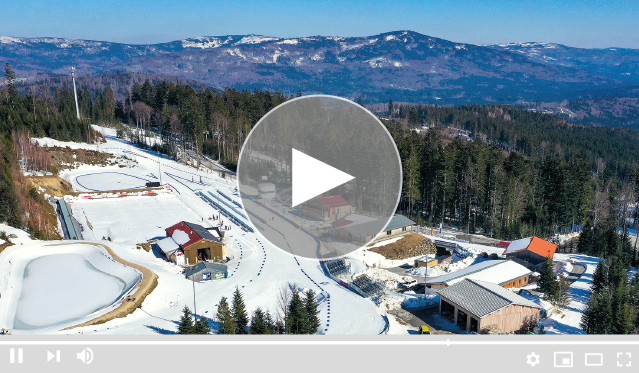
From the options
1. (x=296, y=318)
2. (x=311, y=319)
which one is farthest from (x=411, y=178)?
(x=296, y=318)

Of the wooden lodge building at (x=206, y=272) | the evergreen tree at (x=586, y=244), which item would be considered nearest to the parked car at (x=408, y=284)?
the wooden lodge building at (x=206, y=272)

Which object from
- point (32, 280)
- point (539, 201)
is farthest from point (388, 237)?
point (32, 280)

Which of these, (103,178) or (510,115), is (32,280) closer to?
(103,178)

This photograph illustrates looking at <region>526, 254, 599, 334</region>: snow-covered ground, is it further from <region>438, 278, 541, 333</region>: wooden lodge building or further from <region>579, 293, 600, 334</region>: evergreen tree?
<region>438, 278, 541, 333</region>: wooden lodge building

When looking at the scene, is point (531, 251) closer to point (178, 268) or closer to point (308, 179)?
point (308, 179)
